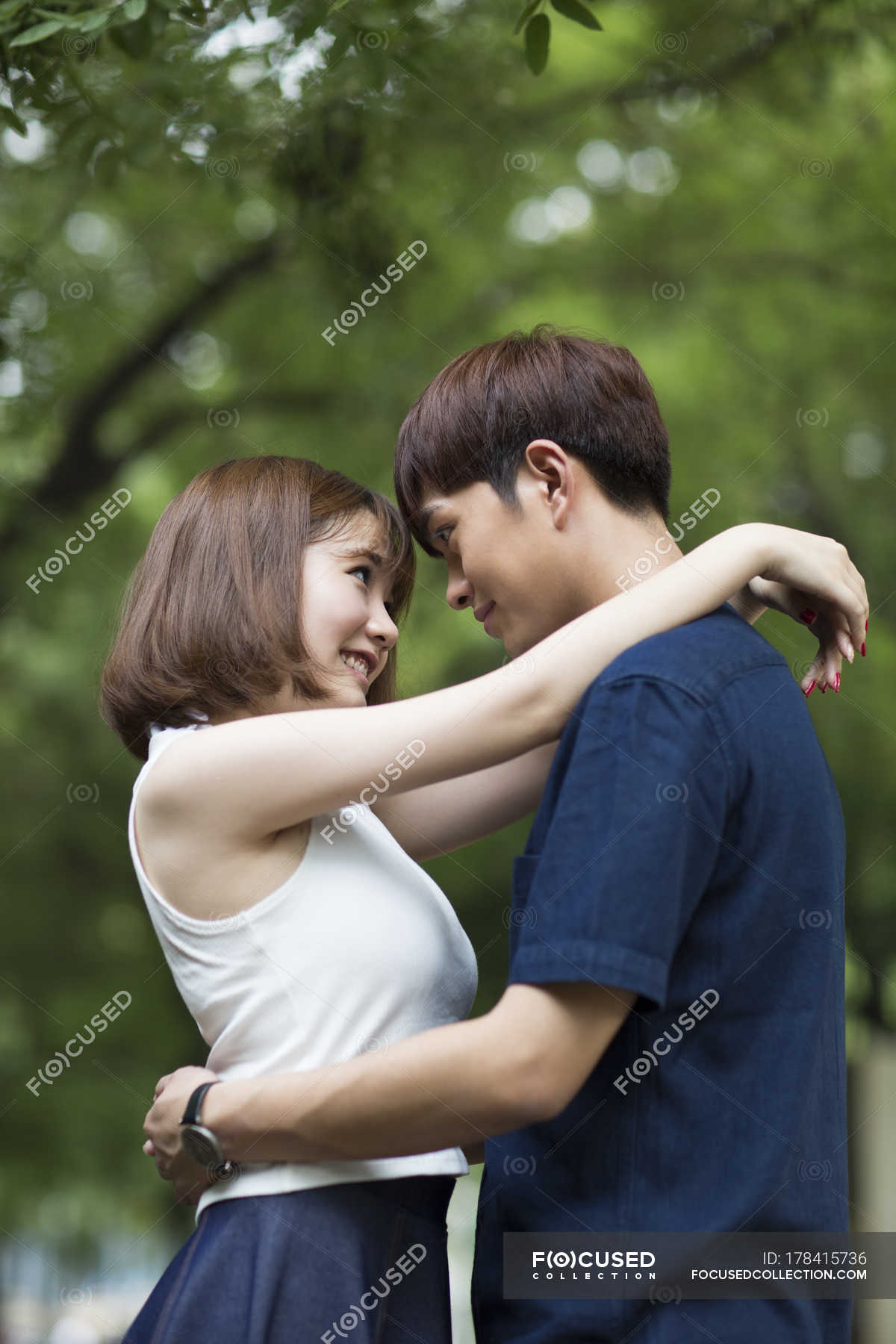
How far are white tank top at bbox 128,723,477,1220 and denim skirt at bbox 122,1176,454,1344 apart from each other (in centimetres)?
3

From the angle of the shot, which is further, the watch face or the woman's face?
the woman's face

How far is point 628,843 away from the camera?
162 centimetres

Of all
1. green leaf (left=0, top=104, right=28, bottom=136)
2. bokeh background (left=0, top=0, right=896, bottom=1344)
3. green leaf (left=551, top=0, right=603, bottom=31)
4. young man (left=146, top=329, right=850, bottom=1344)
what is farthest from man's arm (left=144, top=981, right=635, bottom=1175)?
bokeh background (left=0, top=0, right=896, bottom=1344)

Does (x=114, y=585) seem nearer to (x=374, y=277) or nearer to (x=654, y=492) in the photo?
(x=374, y=277)

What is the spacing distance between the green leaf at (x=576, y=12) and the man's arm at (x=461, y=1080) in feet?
7.13

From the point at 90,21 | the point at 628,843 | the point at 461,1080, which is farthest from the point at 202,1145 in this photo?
the point at 90,21

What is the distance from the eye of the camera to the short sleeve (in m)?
1.60

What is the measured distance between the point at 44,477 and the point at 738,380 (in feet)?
12.1

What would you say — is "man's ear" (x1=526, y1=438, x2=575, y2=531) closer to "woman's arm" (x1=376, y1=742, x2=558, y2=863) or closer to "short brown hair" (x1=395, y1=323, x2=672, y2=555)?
"short brown hair" (x1=395, y1=323, x2=672, y2=555)

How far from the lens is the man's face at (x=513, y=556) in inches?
84.7

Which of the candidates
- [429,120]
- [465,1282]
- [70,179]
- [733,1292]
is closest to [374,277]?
[429,120]

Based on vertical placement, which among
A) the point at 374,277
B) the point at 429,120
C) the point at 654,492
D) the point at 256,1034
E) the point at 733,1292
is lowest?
the point at 374,277

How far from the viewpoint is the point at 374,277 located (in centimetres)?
585

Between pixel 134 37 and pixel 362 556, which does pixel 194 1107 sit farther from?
pixel 134 37
